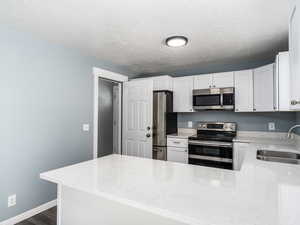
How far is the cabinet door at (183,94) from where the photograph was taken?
3488 millimetres

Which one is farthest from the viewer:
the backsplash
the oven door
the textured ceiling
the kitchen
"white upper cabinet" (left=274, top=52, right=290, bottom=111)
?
the backsplash

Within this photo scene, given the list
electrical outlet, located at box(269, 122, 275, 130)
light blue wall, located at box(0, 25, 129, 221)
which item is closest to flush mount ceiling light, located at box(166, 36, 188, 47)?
light blue wall, located at box(0, 25, 129, 221)

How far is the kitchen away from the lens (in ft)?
3.27

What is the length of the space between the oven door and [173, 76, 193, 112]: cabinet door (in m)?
0.76

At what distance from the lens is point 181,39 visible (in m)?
2.30

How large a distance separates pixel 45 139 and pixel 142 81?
6.31 ft

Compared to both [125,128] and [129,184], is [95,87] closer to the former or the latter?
[125,128]

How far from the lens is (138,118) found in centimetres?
347

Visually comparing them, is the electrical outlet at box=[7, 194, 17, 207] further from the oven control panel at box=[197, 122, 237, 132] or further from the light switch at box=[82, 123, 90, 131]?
the oven control panel at box=[197, 122, 237, 132]

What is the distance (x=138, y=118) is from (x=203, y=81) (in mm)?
1442

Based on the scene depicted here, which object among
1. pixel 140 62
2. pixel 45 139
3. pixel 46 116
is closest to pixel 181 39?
pixel 140 62

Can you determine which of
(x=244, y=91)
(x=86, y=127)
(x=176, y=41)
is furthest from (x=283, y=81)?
(x=86, y=127)

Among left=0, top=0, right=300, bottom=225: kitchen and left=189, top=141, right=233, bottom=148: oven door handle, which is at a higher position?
left=0, top=0, right=300, bottom=225: kitchen

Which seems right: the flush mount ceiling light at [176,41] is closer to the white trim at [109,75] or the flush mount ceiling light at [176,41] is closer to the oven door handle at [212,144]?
the white trim at [109,75]
